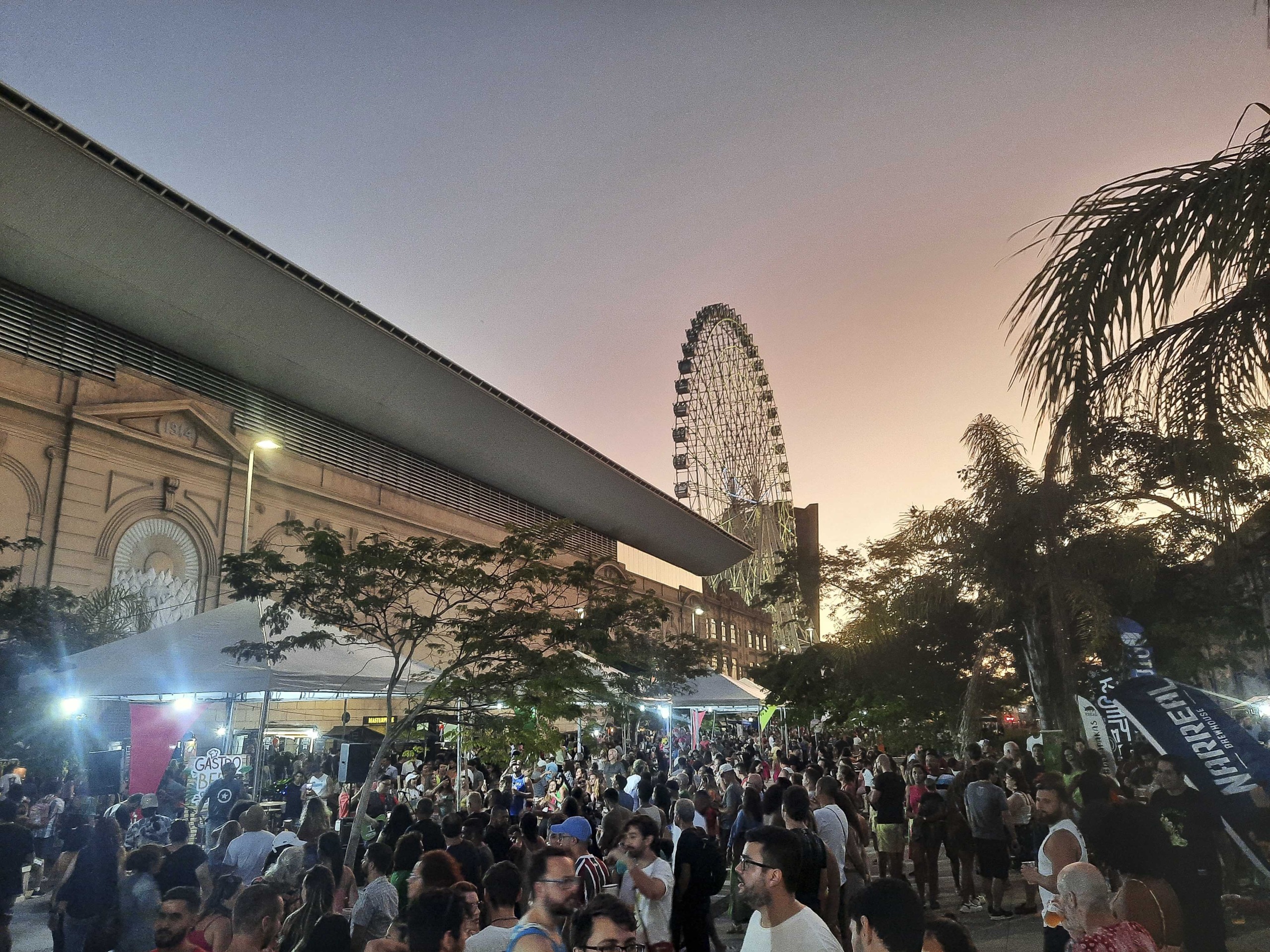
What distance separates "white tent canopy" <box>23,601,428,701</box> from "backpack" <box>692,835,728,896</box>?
6974mm

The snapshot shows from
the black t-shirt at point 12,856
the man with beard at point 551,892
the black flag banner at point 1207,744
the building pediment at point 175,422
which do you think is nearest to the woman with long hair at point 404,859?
the man with beard at point 551,892

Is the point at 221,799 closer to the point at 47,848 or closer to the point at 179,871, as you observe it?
the point at 47,848

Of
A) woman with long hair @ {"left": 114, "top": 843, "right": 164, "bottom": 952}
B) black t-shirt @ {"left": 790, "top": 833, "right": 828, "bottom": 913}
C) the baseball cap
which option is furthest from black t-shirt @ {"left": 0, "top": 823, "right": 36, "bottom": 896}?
black t-shirt @ {"left": 790, "top": 833, "right": 828, "bottom": 913}

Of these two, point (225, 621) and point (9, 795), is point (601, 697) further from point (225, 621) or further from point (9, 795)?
point (9, 795)

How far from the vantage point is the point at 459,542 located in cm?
1423

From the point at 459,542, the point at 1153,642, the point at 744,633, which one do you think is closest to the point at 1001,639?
the point at 1153,642

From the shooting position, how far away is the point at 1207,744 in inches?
350

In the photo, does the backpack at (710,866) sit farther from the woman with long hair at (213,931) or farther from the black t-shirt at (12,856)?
the black t-shirt at (12,856)

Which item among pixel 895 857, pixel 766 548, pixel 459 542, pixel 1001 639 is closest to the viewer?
pixel 895 857

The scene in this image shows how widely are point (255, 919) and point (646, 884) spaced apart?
2783 mm

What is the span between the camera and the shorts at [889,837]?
12.8m

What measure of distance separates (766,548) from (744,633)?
47403 mm

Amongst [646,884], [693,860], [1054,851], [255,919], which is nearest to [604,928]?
[255,919]

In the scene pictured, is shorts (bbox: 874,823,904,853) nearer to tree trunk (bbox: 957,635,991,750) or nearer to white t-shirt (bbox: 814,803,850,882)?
white t-shirt (bbox: 814,803,850,882)
